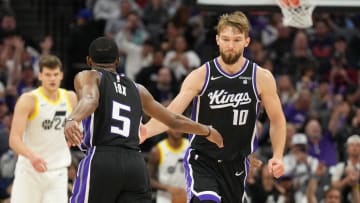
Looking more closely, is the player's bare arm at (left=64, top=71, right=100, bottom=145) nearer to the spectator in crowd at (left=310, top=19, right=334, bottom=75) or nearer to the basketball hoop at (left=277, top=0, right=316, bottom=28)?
the basketball hoop at (left=277, top=0, right=316, bottom=28)

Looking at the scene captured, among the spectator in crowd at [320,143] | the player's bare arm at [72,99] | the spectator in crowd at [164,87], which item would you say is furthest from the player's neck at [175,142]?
the spectator in crowd at [164,87]

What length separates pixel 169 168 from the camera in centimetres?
1309

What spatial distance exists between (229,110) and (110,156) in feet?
5.89

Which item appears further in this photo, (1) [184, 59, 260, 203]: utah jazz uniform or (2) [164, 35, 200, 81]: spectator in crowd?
(2) [164, 35, 200, 81]: spectator in crowd

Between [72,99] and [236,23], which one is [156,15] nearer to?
[72,99]

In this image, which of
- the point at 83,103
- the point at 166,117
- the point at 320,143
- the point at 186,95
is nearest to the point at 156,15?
the point at 320,143

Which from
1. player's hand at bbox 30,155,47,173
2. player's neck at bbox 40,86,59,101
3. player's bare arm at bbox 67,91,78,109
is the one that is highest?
player's neck at bbox 40,86,59,101

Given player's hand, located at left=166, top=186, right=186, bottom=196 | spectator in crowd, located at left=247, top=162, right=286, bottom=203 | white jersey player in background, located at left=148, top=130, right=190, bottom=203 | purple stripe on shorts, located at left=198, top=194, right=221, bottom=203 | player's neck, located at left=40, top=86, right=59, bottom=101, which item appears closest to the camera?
purple stripe on shorts, located at left=198, top=194, right=221, bottom=203

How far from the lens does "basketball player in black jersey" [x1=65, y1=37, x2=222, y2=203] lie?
6930 millimetres

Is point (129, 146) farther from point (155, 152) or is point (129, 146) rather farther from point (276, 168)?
point (155, 152)

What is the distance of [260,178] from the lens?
13734mm

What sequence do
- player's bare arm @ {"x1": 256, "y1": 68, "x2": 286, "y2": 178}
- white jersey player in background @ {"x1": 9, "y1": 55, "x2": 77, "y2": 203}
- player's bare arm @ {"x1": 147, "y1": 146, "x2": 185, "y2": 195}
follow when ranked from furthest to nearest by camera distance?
1. player's bare arm @ {"x1": 147, "y1": 146, "x2": 185, "y2": 195}
2. white jersey player in background @ {"x1": 9, "y1": 55, "x2": 77, "y2": 203}
3. player's bare arm @ {"x1": 256, "y1": 68, "x2": 286, "y2": 178}

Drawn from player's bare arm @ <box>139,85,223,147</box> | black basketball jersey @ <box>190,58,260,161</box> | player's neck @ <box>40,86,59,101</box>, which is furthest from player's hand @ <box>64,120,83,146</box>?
player's neck @ <box>40,86,59,101</box>

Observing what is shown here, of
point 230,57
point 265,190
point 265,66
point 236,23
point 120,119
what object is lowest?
point 265,190
